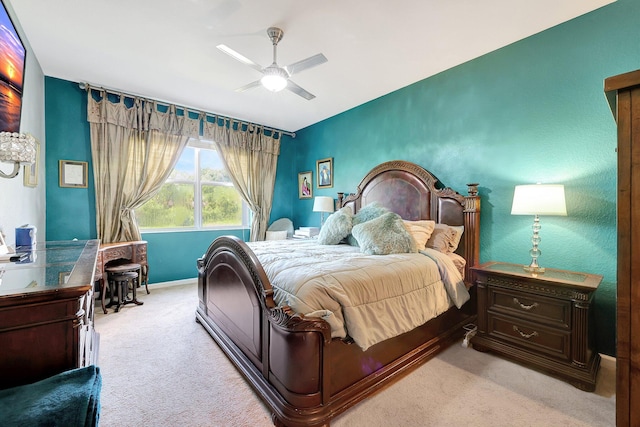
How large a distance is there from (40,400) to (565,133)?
3560 millimetres

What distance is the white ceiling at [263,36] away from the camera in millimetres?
2160

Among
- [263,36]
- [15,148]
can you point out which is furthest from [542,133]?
[15,148]

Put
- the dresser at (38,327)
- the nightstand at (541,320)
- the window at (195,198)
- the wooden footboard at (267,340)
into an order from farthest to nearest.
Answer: the window at (195,198)
the nightstand at (541,320)
the wooden footboard at (267,340)
the dresser at (38,327)

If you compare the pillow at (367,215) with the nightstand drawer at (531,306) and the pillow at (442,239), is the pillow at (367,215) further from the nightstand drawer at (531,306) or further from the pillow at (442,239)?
the nightstand drawer at (531,306)

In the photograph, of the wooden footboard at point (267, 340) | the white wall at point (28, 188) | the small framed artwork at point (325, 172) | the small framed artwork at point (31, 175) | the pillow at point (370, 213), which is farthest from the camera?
the small framed artwork at point (325, 172)

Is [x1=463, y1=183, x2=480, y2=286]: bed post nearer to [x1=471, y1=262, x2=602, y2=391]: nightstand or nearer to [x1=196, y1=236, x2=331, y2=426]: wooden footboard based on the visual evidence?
[x1=471, y1=262, x2=602, y2=391]: nightstand

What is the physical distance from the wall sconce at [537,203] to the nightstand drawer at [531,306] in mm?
266

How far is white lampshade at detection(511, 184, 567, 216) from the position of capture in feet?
6.91

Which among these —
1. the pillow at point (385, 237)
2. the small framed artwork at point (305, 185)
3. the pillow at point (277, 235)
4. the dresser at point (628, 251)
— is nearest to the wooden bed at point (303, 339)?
the pillow at point (385, 237)

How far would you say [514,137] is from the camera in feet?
8.75

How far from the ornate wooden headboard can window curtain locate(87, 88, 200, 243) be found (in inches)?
117

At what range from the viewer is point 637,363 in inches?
31.1

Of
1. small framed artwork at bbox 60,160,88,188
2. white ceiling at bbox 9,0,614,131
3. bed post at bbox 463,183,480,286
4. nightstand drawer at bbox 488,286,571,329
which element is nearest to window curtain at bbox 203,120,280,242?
white ceiling at bbox 9,0,614,131

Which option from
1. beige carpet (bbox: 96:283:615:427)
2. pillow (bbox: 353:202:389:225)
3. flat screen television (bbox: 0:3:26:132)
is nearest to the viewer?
beige carpet (bbox: 96:283:615:427)
